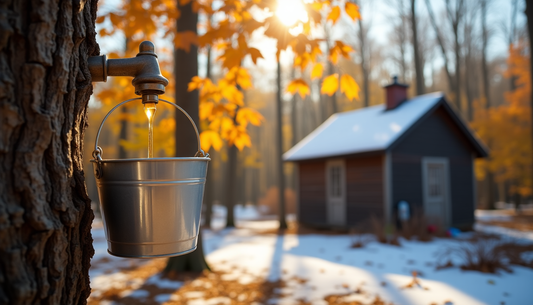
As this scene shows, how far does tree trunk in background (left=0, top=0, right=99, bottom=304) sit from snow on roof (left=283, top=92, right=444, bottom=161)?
30.8ft

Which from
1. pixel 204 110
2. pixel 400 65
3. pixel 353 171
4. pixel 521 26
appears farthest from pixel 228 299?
pixel 521 26

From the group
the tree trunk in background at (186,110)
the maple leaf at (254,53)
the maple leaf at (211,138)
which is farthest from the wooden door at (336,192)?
the maple leaf at (254,53)

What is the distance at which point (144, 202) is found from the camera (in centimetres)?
137

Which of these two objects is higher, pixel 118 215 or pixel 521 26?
pixel 521 26

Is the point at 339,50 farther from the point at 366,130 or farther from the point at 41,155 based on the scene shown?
the point at 366,130

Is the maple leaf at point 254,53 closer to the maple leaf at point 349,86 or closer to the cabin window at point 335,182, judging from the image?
the maple leaf at point 349,86

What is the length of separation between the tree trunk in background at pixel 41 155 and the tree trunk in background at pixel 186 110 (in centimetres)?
396

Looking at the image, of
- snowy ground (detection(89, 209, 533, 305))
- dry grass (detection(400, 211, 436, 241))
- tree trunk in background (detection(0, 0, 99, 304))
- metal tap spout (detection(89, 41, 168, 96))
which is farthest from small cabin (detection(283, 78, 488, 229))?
tree trunk in background (detection(0, 0, 99, 304))

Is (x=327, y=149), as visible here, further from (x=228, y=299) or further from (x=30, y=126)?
(x=30, y=126)

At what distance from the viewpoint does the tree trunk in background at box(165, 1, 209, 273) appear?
529 cm

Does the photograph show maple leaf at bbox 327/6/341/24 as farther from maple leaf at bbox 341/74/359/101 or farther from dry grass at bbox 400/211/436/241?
dry grass at bbox 400/211/436/241

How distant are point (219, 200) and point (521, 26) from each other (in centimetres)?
2816

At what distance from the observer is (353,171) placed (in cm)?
1148

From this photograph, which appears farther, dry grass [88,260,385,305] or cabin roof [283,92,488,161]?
cabin roof [283,92,488,161]
